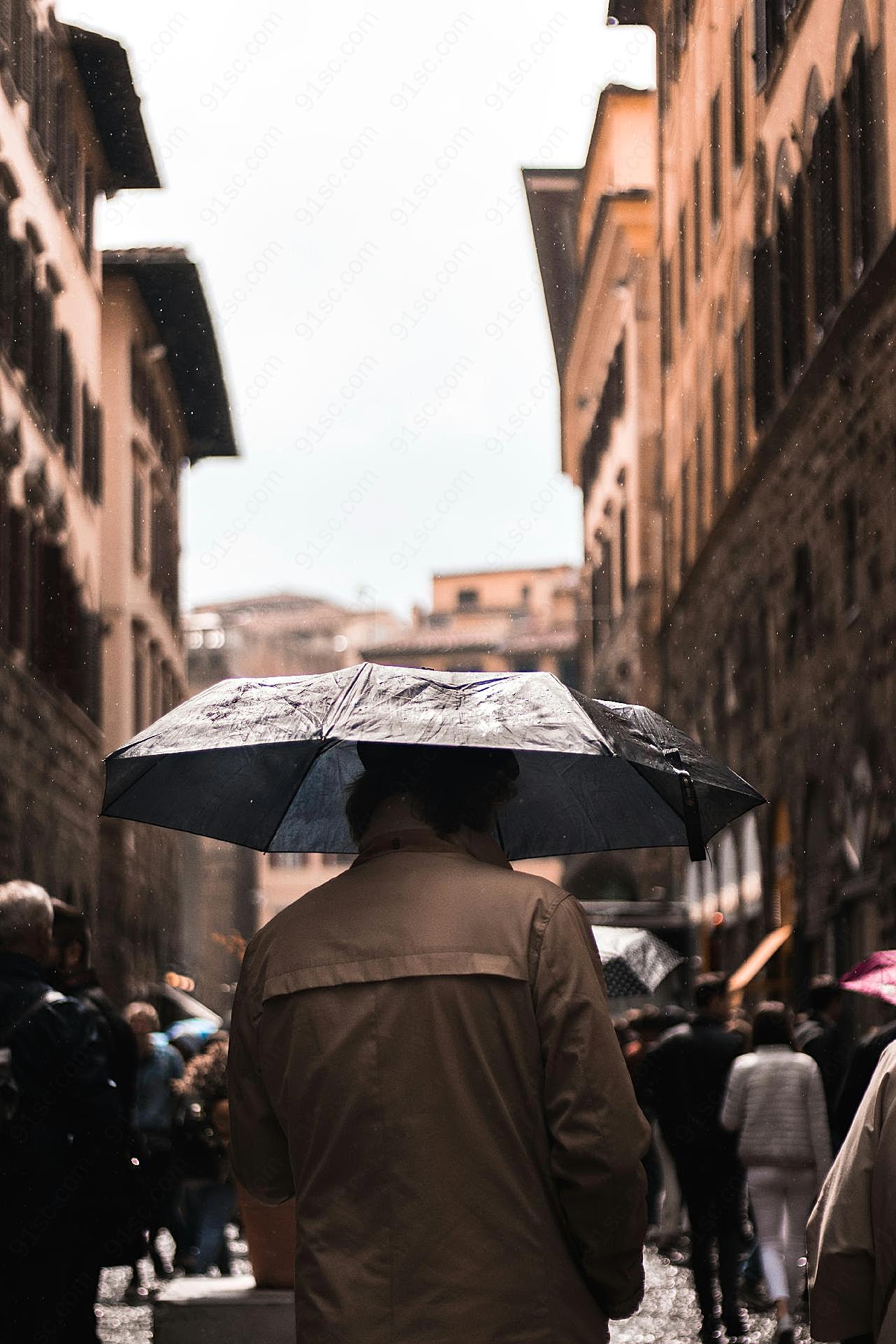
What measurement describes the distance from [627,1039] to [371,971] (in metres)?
13.8

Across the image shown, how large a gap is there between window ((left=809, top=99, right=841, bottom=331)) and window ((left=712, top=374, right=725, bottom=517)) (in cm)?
654

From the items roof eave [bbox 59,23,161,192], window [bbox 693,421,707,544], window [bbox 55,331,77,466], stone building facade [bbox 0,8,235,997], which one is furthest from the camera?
window [bbox 693,421,707,544]

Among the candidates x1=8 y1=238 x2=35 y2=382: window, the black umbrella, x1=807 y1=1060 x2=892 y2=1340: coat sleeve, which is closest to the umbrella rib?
the black umbrella

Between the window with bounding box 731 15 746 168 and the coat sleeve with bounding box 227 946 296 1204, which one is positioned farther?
the window with bounding box 731 15 746 168

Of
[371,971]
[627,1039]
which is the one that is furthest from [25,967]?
[627,1039]

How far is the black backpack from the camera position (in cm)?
573

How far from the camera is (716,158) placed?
86.3 ft

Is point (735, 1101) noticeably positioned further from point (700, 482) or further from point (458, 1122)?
point (700, 482)

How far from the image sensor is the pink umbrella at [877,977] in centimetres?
475

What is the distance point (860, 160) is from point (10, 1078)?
41.3ft

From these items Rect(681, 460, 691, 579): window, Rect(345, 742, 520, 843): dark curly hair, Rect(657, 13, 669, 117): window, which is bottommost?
Rect(345, 742, 520, 843): dark curly hair

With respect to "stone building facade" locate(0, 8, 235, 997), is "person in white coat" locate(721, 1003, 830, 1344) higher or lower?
lower

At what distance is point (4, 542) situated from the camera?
19984mm

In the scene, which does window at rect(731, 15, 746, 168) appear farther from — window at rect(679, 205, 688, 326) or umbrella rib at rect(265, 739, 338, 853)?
umbrella rib at rect(265, 739, 338, 853)
